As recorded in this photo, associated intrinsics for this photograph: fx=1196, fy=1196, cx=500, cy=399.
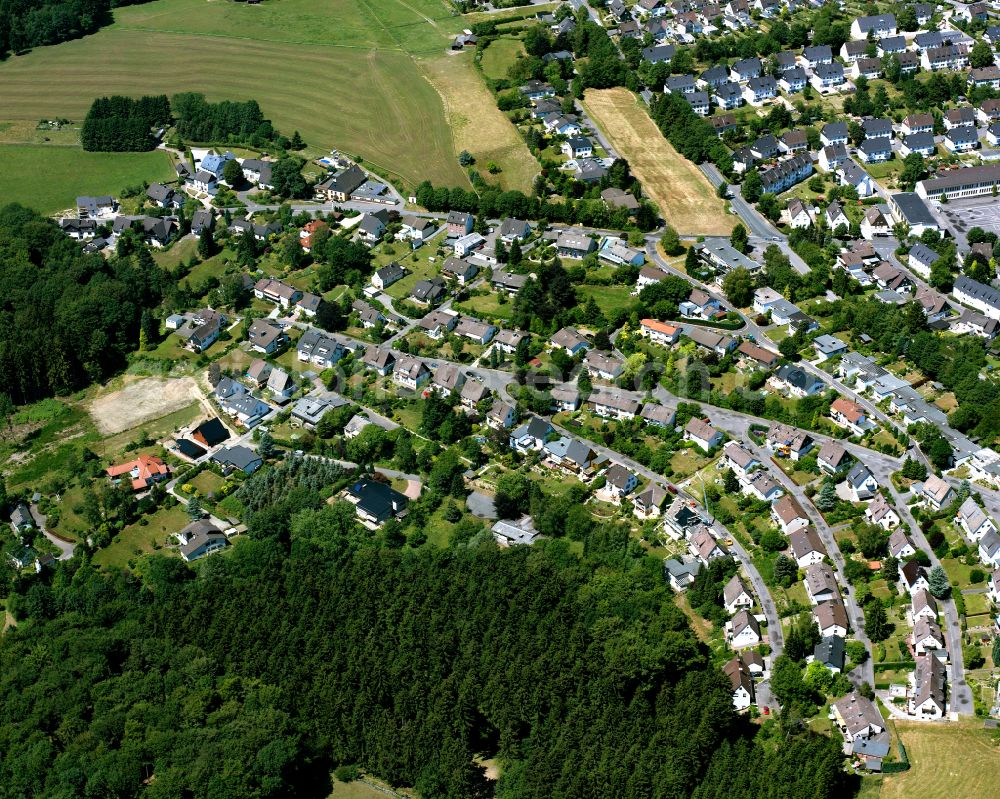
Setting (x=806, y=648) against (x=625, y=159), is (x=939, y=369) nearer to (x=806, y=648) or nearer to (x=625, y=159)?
(x=806, y=648)

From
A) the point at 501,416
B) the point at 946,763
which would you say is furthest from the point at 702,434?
the point at 946,763

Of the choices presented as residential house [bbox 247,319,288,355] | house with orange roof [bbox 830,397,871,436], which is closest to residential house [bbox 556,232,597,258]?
residential house [bbox 247,319,288,355]

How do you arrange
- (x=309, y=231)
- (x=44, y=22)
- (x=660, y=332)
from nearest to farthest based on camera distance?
(x=660, y=332), (x=309, y=231), (x=44, y=22)

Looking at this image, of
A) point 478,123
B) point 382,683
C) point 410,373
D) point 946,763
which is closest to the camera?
point 946,763

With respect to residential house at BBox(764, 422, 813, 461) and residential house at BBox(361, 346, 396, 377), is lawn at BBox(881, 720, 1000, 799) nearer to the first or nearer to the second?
residential house at BBox(764, 422, 813, 461)

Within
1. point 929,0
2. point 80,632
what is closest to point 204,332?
point 80,632

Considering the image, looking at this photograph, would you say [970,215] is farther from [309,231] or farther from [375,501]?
[375,501]

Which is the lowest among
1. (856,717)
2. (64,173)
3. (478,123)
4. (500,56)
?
(856,717)

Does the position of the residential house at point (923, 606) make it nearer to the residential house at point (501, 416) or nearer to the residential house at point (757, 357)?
the residential house at point (757, 357)

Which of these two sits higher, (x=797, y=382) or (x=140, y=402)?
(x=797, y=382)
